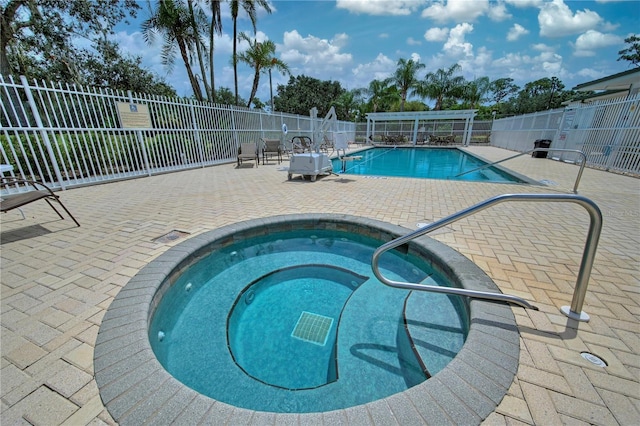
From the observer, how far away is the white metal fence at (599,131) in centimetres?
755

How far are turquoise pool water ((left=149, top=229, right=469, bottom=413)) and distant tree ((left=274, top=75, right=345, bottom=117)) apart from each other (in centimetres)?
3797

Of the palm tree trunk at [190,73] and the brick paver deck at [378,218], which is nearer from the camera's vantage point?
the brick paver deck at [378,218]

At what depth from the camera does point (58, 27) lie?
Answer: 39.6ft

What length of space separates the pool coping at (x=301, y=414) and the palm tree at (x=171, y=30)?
536 inches

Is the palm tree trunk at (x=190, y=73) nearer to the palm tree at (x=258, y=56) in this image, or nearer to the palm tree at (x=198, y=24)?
the palm tree at (x=198, y=24)

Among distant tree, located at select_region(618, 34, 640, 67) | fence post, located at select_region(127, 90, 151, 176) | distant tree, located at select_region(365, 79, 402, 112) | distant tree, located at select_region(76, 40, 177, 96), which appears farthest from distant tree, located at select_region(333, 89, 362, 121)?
distant tree, located at select_region(618, 34, 640, 67)

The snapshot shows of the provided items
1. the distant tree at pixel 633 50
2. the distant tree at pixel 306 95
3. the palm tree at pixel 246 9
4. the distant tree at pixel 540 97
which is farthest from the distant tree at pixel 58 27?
the distant tree at pixel 540 97

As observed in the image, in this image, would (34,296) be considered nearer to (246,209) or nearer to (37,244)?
(37,244)

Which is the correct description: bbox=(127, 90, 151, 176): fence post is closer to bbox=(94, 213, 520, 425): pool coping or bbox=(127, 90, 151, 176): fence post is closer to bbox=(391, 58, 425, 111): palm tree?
bbox=(94, 213, 520, 425): pool coping

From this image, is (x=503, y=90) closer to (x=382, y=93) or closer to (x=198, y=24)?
(x=382, y=93)

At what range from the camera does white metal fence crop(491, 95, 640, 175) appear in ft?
24.8

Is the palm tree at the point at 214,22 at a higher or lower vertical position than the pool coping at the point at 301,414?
higher

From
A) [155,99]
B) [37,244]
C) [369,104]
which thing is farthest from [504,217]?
[369,104]

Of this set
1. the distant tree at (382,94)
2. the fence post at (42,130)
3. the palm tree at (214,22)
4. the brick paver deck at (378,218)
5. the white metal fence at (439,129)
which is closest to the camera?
the brick paver deck at (378,218)
